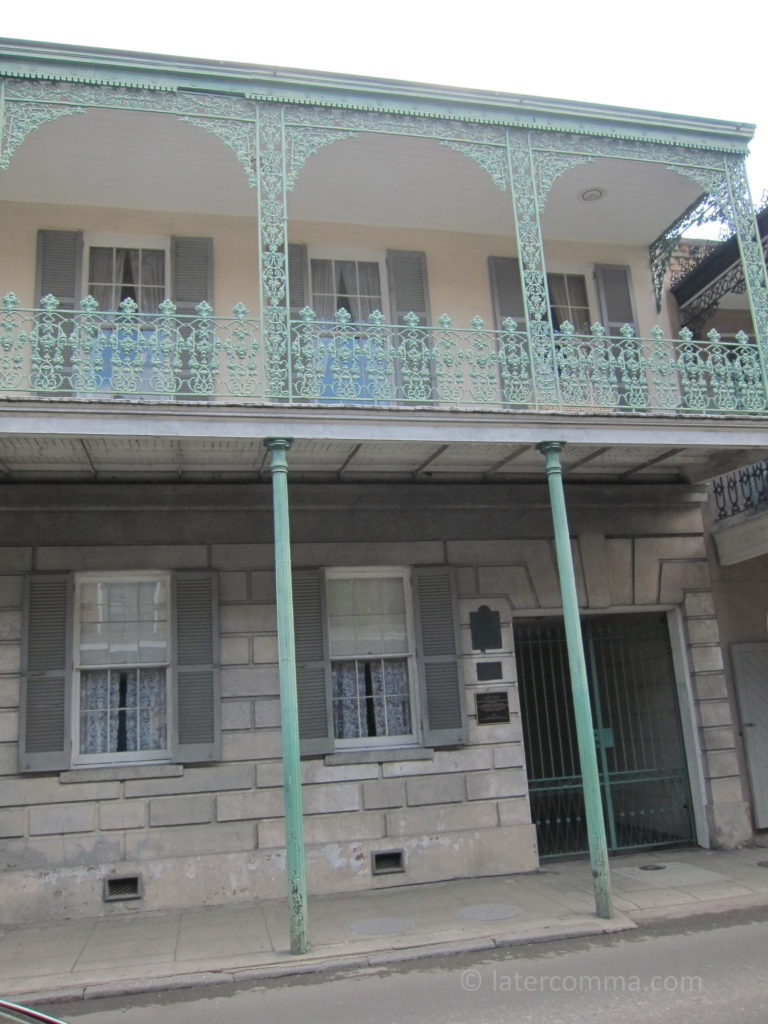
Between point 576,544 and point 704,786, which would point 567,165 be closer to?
point 576,544

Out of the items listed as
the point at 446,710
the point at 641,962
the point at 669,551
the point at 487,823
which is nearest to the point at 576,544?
the point at 669,551

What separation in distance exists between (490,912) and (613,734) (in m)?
3.57

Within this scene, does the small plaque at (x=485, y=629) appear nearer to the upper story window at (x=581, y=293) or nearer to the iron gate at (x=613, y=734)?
the iron gate at (x=613, y=734)

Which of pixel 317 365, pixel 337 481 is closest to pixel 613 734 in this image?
pixel 337 481

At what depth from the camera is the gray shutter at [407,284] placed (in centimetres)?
1049

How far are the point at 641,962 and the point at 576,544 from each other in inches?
199

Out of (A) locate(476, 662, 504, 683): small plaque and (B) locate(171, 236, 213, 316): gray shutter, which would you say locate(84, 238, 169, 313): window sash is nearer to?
(B) locate(171, 236, 213, 316): gray shutter

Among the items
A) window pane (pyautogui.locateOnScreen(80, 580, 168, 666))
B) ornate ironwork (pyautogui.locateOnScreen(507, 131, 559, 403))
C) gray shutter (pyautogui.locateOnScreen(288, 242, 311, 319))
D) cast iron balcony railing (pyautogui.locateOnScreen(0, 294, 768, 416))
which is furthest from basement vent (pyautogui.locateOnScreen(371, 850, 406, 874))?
gray shutter (pyautogui.locateOnScreen(288, 242, 311, 319))

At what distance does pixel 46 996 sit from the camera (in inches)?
242

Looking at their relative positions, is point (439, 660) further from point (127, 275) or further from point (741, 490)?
point (127, 275)

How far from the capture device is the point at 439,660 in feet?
31.8

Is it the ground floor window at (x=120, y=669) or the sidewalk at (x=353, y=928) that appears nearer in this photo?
the sidewalk at (x=353, y=928)

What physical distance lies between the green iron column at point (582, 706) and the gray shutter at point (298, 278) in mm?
3651


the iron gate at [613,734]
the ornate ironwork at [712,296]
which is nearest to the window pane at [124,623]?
the iron gate at [613,734]
